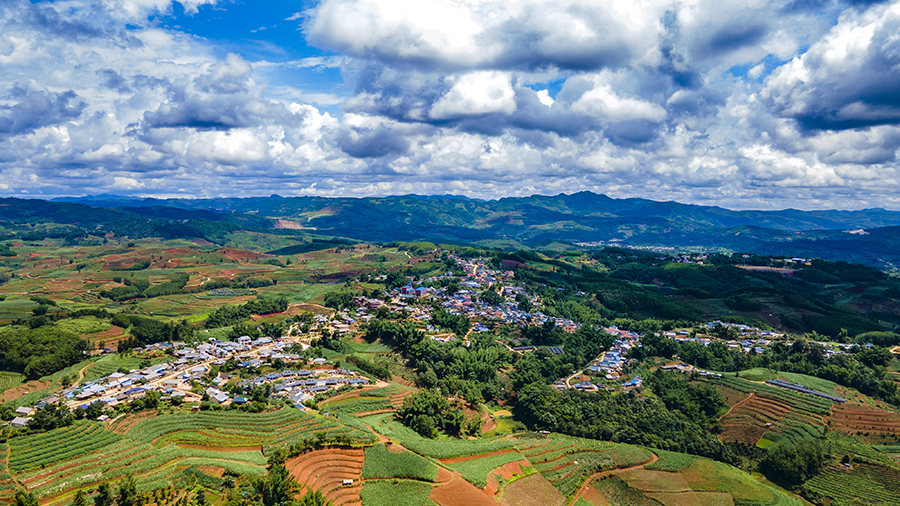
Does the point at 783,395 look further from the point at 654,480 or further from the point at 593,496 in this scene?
the point at 593,496

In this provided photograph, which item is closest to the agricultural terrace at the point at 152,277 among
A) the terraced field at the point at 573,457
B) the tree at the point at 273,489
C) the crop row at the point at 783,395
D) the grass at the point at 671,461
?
the tree at the point at 273,489

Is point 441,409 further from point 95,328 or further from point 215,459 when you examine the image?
point 95,328

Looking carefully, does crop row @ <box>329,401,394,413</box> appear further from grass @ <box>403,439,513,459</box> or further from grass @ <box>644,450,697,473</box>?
grass @ <box>644,450,697,473</box>

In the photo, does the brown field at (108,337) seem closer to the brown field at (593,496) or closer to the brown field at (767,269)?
the brown field at (593,496)

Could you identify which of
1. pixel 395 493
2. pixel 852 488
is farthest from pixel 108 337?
pixel 852 488

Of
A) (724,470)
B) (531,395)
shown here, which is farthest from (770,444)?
(531,395)
